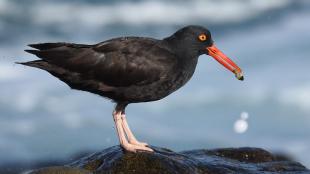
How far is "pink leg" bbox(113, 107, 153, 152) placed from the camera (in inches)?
496

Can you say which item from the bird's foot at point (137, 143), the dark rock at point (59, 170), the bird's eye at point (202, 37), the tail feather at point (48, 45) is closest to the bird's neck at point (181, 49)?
the bird's eye at point (202, 37)

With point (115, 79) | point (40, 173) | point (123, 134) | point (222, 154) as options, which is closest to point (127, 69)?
point (115, 79)

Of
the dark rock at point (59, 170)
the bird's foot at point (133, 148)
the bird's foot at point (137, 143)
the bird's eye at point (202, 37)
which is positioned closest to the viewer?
the dark rock at point (59, 170)

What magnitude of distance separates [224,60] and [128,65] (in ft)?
6.93

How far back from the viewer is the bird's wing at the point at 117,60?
41.7 ft

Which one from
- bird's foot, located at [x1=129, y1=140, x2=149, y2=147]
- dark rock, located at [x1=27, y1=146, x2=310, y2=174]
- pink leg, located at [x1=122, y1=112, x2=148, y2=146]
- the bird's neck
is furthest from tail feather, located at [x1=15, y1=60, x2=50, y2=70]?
the bird's neck

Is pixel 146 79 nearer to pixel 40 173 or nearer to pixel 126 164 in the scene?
pixel 126 164

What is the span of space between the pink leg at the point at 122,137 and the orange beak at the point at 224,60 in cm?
225

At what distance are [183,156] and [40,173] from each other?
2842 mm

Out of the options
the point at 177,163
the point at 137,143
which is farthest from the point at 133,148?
the point at 177,163

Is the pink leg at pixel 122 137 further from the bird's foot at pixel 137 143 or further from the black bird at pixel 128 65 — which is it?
the bird's foot at pixel 137 143

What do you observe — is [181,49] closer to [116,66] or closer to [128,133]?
[116,66]

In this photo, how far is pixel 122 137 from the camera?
41.9 ft

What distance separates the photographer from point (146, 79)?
41.5 feet
